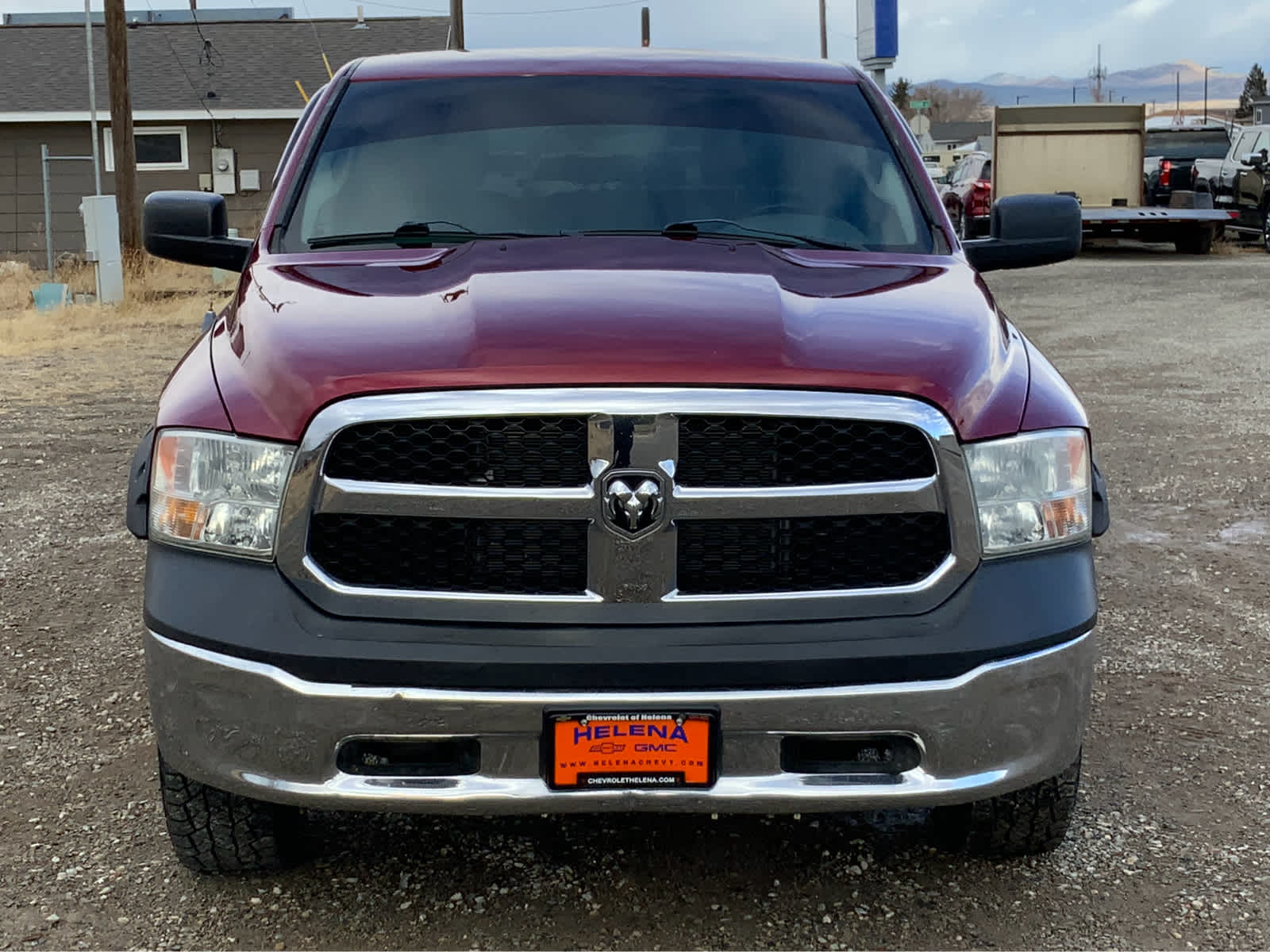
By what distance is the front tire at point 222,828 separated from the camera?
3.01m

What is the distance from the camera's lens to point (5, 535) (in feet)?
21.2

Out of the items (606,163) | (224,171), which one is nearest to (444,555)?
(606,163)

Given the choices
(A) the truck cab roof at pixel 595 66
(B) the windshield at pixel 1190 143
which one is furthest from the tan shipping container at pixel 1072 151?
(A) the truck cab roof at pixel 595 66

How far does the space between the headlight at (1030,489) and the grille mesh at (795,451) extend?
4.9 inches

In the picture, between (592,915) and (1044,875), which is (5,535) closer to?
(592,915)

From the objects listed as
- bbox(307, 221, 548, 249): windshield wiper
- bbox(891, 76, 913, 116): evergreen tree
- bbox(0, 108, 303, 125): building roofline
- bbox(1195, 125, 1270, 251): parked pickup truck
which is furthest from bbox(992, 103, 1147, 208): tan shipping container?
bbox(891, 76, 913, 116): evergreen tree

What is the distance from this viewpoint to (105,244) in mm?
17812

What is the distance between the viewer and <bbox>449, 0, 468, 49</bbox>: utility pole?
29312mm

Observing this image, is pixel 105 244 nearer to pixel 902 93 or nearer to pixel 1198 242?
pixel 1198 242

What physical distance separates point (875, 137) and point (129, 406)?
7.35 m

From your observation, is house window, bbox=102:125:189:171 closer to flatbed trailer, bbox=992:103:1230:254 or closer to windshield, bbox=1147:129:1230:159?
flatbed trailer, bbox=992:103:1230:254

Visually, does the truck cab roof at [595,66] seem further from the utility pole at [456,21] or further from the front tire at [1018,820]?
the utility pole at [456,21]

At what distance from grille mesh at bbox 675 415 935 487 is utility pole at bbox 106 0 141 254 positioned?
1883 cm

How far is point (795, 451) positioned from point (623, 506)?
1.08 feet
